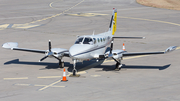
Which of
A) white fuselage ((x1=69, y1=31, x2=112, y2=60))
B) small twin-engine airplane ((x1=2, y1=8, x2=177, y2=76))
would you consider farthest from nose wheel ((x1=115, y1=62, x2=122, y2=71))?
white fuselage ((x1=69, y1=31, x2=112, y2=60))

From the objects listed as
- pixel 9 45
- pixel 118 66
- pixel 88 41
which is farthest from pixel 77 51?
pixel 9 45

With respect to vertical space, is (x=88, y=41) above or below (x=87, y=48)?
above

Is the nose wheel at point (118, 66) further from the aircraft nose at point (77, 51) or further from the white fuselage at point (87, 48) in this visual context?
the aircraft nose at point (77, 51)

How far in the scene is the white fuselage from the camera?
Result: 2442 cm

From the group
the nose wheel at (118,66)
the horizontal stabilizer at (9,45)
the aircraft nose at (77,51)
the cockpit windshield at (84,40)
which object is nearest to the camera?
the aircraft nose at (77,51)

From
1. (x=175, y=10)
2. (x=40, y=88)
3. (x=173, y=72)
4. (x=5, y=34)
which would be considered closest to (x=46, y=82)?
(x=40, y=88)

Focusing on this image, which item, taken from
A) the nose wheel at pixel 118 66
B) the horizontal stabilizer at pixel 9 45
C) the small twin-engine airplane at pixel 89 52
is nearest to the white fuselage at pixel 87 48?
the small twin-engine airplane at pixel 89 52

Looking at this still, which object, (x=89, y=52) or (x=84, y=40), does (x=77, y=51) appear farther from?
(x=84, y=40)

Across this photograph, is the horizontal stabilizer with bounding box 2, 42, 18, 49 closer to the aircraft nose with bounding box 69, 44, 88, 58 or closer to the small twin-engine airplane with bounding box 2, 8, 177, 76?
the small twin-engine airplane with bounding box 2, 8, 177, 76

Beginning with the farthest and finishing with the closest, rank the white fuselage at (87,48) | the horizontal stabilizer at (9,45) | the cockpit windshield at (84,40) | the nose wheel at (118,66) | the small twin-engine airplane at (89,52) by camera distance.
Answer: the horizontal stabilizer at (9,45) < the nose wheel at (118,66) < the cockpit windshield at (84,40) < the small twin-engine airplane at (89,52) < the white fuselage at (87,48)

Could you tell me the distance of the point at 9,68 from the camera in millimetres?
27578

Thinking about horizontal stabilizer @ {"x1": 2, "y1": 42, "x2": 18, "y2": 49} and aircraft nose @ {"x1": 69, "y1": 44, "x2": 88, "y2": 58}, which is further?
horizontal stabilizer @ {"x1": 2, "y1": 42, "x2": 18, "y2": 49}

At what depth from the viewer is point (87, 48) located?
25219 mm

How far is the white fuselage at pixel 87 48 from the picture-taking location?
80.1ft
